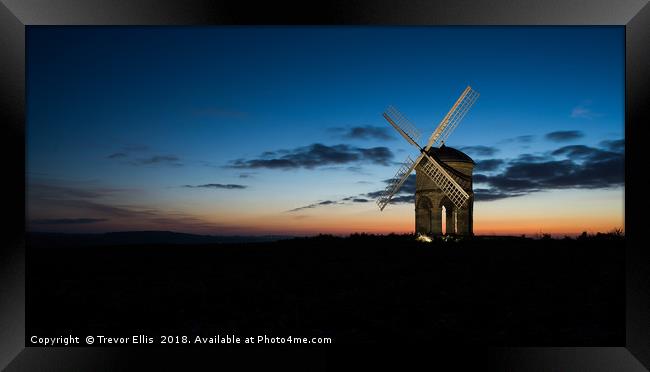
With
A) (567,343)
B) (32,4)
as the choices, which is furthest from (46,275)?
(567,343)

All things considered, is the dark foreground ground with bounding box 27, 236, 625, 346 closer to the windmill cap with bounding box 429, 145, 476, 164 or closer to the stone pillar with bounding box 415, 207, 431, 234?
the stone pillar with bounding box 415, 207, 431, 234

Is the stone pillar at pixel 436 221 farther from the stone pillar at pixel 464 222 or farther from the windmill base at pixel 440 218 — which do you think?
the stone pillar at pixel 464 222

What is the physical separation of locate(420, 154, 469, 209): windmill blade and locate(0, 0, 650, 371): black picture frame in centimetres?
1524

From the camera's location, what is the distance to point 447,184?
21.5 meters

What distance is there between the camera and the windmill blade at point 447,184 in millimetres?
21375

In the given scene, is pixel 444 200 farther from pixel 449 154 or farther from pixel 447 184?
pixel 449 154

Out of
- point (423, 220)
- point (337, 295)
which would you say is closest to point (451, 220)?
point (423, 220)

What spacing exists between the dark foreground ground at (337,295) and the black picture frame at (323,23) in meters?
1.66

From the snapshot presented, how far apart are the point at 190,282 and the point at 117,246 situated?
780 cm

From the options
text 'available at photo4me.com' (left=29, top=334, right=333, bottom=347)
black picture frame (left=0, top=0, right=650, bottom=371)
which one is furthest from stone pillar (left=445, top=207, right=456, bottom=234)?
black picture frame (left=0, top=0, right=650, bottom=371)

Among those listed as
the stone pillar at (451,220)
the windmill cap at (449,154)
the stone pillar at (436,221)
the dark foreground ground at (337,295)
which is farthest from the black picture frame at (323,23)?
the windmill cap at (449,154)

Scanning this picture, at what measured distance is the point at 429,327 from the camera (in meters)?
8.23

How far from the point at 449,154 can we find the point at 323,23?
17.2 metres

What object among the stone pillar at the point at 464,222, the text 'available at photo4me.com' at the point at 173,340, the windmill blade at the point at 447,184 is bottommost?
the text 'available at photo4me.com' at the point at 173,340
